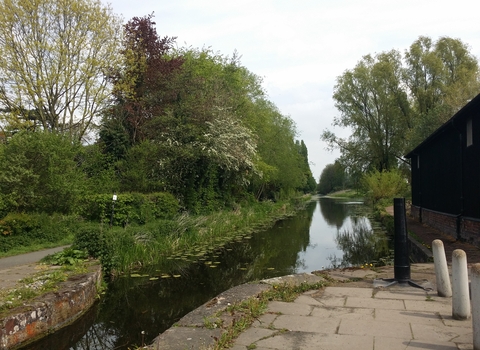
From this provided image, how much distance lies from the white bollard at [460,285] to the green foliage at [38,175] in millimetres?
11609

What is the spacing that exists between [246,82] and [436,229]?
60.4 ft

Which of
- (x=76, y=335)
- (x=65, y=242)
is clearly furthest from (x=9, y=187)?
(x=76, y=335)

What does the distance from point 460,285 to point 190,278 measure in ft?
22.2

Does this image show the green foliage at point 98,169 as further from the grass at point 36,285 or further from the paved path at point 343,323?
the paved path at point 343,323

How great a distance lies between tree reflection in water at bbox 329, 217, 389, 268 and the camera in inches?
477

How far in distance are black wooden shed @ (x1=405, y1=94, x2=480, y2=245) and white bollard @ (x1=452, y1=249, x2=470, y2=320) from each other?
6838 mm

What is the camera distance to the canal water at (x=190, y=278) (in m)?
6.36

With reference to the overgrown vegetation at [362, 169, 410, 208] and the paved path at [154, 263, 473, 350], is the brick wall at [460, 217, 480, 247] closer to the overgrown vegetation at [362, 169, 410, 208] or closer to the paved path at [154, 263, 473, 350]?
the paved path at [154, 263, 473, 350]

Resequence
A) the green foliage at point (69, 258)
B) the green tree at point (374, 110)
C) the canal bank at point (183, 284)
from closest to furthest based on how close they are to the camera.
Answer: the canal bank at point (183, 284) → the green foliage at point (69, 258) → the green tree at point (374, 110)

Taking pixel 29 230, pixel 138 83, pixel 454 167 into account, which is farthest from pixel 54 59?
pixel 454 167

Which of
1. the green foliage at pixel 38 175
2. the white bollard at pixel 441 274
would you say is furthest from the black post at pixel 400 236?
the green foliage at pixel 38 175

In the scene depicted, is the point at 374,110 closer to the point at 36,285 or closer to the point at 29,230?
the point at 29,230

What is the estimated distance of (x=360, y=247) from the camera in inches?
582

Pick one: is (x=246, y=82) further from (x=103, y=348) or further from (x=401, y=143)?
(x=103, y=348)
